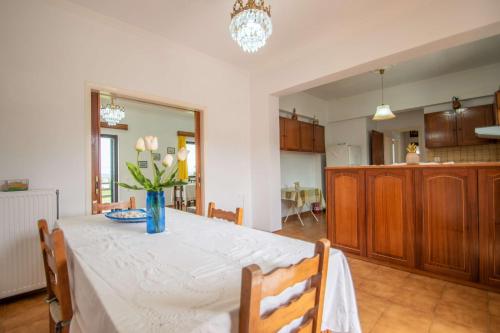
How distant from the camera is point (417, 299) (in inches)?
81.2

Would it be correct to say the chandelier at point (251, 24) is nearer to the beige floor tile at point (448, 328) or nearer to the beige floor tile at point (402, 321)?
the beige floor tile at point (402, 321)

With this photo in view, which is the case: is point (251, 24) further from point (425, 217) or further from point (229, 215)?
point (425, 217)

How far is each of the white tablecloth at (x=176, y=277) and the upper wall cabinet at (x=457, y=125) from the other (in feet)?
16.4

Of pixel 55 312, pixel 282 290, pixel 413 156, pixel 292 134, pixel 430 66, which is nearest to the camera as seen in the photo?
pixel 282 290

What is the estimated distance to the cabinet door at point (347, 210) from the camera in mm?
2955

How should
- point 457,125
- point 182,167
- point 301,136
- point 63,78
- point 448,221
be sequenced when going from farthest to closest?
point 182,167 < point 301,136 < point 457,125 < point 63,78 < point 448,221

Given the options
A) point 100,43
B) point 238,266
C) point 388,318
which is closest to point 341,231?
point 388,318

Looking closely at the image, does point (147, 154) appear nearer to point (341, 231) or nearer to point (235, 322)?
point (341, 231)

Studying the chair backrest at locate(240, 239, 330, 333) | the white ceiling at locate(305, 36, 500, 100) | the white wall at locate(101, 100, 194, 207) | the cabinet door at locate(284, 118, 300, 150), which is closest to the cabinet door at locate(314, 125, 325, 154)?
the cabinet door at locate(284, 118, 300, 150)

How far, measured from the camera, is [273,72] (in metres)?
4.11

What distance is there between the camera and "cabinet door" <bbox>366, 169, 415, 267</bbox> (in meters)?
2.60

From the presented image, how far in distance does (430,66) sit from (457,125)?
1244 millimetres

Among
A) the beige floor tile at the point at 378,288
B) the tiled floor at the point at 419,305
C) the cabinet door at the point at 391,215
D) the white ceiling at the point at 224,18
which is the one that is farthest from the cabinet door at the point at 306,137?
the beige floor tile at the point at 378,288

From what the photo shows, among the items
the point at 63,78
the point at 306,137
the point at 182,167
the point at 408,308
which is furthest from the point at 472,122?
the point at 182,167
